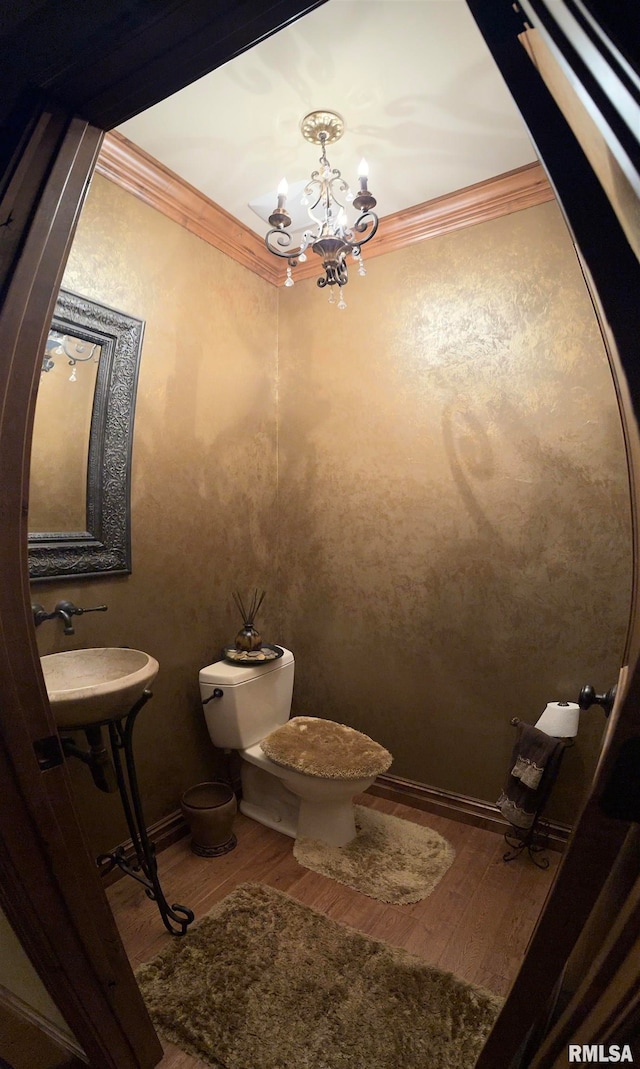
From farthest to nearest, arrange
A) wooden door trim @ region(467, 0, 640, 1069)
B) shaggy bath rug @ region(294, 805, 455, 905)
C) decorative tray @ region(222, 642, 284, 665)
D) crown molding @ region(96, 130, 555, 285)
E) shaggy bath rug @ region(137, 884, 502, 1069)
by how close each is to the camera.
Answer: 1. decorative tray @ region(222, 642, 284, 665)
2. crown molding @ region(96, 130, 555, 285)
3. shaggy bath rug @ region(294, 805, 455, 905)
4. shaggy bath rug @ region(137, 884, 502, 1069)
5. wooden door trim @ region(467, 0, 640, 1069)

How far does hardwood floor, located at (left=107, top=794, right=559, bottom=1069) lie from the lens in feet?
5.03

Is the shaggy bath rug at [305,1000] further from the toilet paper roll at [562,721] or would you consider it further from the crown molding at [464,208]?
the crown molding at [464,208]

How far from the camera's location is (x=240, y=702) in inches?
82.1

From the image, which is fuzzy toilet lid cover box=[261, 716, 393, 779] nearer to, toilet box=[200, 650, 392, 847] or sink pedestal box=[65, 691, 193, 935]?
toilet box=[200, 650, 392, 847]

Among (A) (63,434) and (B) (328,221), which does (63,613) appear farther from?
(B) (328,221)

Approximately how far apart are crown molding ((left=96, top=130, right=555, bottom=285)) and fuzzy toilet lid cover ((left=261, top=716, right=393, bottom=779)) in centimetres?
236

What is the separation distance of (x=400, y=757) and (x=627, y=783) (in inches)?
85.5

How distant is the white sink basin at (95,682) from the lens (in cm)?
130

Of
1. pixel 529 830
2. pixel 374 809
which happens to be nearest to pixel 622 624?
pixel 529 830

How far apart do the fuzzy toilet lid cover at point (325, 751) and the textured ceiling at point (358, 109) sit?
7.91 ft

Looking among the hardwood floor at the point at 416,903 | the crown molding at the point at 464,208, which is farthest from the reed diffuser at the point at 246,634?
the crown molding at the point at 464,208

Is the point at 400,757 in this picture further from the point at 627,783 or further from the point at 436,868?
the point at 627,783

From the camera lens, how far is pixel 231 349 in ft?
8.03

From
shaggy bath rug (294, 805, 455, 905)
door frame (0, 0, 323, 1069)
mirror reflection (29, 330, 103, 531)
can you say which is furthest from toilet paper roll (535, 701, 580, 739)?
mirror reflection (29, 330, 103, 531)
